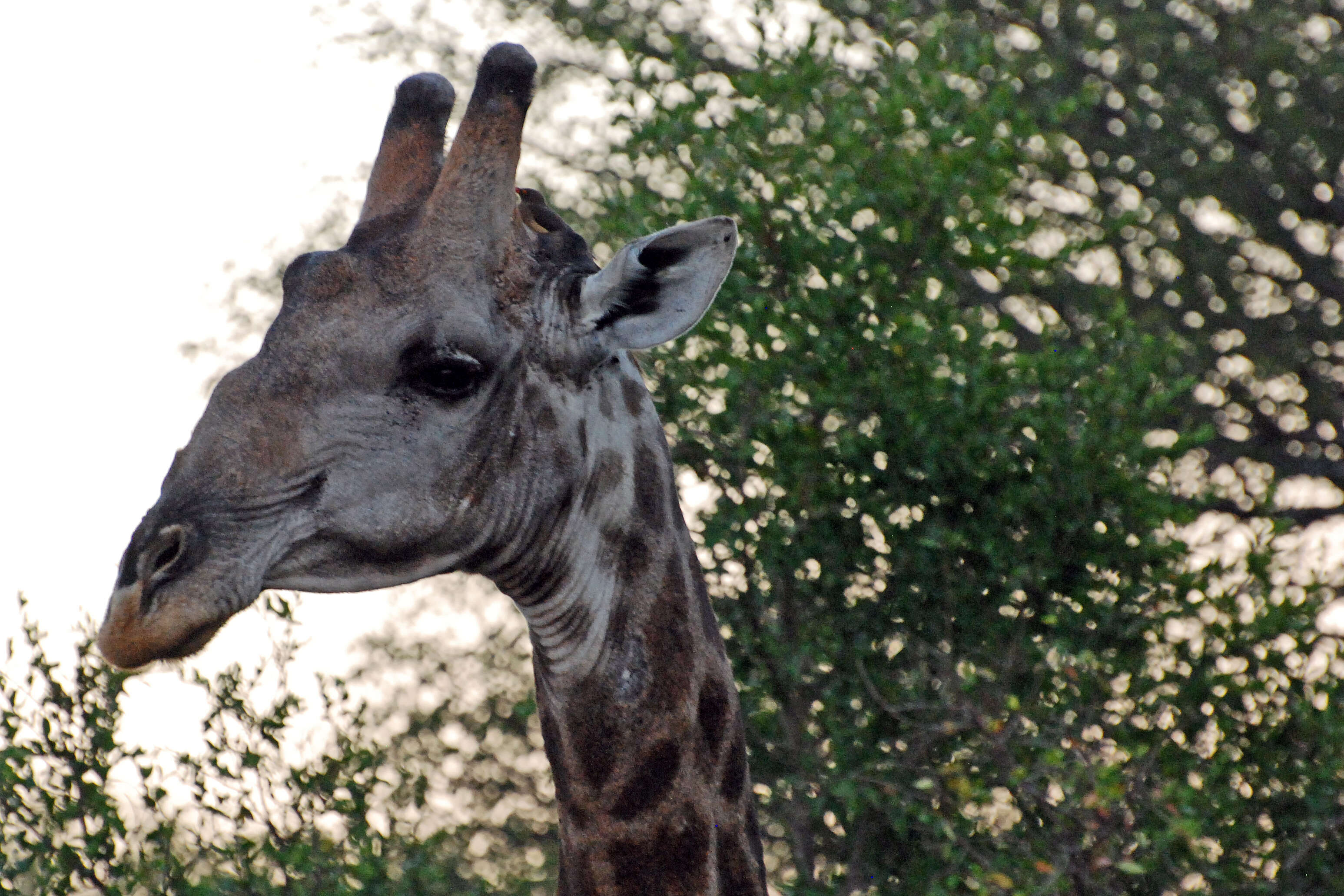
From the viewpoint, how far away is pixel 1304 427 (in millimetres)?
9328

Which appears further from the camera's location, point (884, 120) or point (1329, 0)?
point (1329, 0)

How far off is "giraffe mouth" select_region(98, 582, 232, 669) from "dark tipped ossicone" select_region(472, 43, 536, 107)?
4.40ft

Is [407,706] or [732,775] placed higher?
[407,706]

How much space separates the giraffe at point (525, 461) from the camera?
3041 mm

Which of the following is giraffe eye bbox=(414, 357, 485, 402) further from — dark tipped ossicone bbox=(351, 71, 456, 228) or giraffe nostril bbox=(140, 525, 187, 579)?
giraffe nostril bbox=(140, 525, 187, 579)

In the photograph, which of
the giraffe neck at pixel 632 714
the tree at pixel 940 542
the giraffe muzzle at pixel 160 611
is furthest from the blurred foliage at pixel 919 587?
the giraffe muzzle at pixel 160 611

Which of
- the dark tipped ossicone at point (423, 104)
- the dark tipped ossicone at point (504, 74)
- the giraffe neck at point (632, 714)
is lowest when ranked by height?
the giraffe neck at point (632, 714)

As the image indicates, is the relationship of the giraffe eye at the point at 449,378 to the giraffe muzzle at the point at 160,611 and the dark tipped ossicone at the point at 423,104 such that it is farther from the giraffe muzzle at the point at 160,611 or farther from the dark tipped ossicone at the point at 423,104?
the dark tipped ossicone at the point at 423,104

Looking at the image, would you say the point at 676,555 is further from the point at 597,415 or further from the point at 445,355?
the point at 445,355

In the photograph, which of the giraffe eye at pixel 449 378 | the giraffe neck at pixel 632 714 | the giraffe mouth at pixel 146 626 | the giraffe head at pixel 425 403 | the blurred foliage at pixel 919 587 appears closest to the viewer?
the giraffe mouth at pixel 146 626

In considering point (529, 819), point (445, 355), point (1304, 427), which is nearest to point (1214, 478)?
point (1304, 427)

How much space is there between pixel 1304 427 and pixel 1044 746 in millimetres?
4907

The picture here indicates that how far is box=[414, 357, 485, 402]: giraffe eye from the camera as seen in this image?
3.18 meters

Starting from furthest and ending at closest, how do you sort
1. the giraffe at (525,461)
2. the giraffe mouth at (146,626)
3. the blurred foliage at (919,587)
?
the blurred foliage at (919,587) → the giraffe at (525,461) → the giraffe mouth at (146,626)
